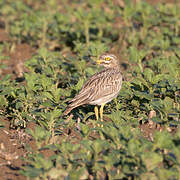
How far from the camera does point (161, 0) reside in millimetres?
14398

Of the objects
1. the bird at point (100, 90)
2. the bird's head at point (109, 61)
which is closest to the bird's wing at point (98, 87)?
the bird at point (100, 90)

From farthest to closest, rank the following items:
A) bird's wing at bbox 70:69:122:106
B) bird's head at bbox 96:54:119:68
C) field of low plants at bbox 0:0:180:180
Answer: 1. bird's head at bbox 96:54:119:68
2. bird's wing at bbox 70:69:122:106
3. field of low plants at bbox 0:0:180:180

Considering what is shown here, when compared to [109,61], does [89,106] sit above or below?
below

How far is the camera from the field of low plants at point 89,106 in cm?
495

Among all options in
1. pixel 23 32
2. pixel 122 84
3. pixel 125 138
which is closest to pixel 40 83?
pixel 122 84

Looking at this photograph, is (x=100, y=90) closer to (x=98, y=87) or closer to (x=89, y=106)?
(x=98, y=87)

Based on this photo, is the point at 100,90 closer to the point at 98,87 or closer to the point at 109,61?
the point at 98,87

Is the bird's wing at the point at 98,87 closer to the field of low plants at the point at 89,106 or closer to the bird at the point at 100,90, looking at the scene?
the bird at the point at 100,90

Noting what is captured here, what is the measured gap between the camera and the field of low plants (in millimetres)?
4945

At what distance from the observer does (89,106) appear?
781 cm

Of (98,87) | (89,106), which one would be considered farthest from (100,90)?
(89,106)

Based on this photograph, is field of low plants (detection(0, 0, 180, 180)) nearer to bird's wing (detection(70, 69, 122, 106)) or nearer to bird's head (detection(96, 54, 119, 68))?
bird's wing (detection(70, 69, 122, 106))

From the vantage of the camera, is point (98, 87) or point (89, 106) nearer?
point (98, 87)

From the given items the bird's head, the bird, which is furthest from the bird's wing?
the bird's head
